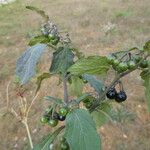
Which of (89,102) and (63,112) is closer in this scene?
(63,112)

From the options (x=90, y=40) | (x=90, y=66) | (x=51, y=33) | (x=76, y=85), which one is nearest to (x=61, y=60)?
(x=51, y=33)

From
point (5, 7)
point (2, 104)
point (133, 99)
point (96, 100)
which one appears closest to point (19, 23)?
point (5, 7)

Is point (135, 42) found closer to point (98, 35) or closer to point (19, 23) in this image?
point (98, 35)

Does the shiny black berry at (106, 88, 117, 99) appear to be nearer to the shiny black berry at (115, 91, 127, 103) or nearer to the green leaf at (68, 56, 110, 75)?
the shiny black berry at (115, 91, 127, 103)

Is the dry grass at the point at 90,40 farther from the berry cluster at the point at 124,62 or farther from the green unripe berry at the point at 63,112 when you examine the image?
the berry cluster at the point at 124,62

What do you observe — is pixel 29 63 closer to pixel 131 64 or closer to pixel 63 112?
pixel 63 112

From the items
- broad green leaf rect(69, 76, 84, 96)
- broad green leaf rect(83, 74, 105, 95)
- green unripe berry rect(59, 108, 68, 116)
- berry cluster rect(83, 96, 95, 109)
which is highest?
green unripe berry rect(59, 108, 68, 116)

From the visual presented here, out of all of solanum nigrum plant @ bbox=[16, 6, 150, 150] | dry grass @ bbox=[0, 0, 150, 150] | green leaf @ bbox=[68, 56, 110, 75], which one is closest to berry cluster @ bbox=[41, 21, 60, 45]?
solanum nigrum plant @ bbox=[16, 6, 150, 150]
